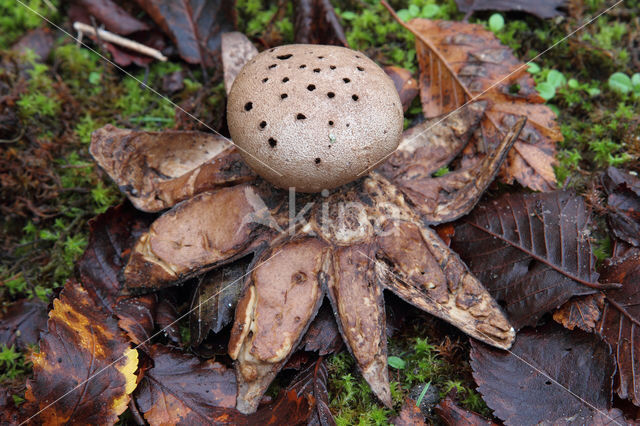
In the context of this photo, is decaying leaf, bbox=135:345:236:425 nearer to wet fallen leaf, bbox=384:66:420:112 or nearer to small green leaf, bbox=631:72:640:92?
wet fallen leaf, bbox=384:66:420:112

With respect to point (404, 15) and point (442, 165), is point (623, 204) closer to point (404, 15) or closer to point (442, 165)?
point (442, 165)

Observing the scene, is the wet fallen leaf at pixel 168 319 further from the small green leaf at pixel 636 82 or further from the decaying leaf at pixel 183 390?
the small green leaf at pixel 636 82

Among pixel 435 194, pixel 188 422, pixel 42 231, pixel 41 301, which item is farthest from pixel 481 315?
pixel 42 231

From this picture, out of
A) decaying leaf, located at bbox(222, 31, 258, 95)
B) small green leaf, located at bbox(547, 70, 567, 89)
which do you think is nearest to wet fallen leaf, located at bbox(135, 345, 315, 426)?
decaying leaf, located at bbox(222, 31, 258, 95)

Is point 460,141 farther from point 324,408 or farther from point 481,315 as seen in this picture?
point 324,408

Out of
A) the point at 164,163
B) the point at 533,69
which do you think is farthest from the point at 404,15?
the point at 164,163
